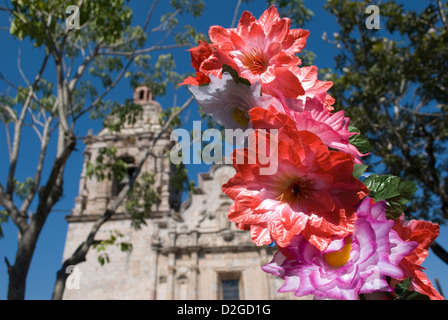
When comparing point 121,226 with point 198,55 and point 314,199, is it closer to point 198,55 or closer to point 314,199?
point 198,55

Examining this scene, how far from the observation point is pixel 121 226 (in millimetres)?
18797

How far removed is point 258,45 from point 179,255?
16.6 m

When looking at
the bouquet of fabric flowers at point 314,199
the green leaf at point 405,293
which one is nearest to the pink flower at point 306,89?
the bouquet of fabric flowers at point 314,199

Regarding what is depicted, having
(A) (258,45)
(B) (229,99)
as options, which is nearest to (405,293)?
(B) (229,99)

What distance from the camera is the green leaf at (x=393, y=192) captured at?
131 cm

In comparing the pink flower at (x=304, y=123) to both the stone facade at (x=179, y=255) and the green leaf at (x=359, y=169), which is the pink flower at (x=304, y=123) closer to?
the green leaf at (x=359, y=169)

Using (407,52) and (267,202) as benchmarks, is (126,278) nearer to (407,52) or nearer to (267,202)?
(407,52)

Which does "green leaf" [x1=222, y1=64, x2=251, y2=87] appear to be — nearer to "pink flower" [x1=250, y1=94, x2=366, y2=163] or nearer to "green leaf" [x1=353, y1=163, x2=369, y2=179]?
"pink flower" [x1=250, y1=94, x2=366, y2=163]

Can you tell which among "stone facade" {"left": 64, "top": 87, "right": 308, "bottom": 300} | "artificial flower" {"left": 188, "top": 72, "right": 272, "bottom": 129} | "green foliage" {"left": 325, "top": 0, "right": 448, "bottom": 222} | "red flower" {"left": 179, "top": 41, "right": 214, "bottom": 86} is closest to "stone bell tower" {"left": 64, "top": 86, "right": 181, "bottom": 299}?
"stone facade" {"left": 64, "top": 87, "right": 308, "bottom": 300}

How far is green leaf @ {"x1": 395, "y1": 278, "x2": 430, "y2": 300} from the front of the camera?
120 cm

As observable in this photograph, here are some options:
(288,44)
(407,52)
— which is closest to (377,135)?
(407,52)
